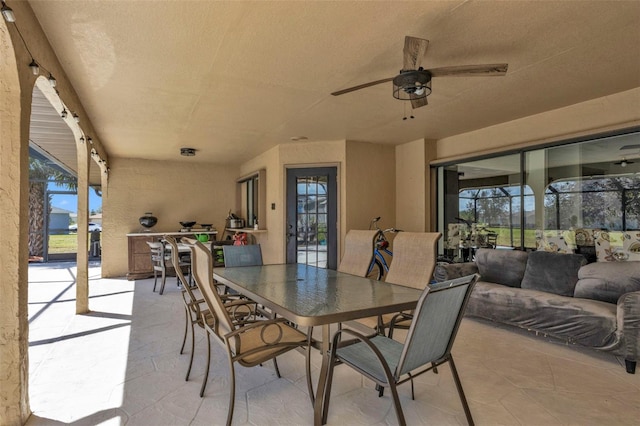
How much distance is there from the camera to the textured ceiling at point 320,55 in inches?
85.0

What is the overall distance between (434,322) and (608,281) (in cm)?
254

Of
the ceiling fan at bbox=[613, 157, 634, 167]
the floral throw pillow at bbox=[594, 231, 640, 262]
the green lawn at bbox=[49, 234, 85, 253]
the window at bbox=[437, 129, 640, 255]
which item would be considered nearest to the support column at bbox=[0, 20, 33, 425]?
the window at bbox=[437, 129, 640, 255]

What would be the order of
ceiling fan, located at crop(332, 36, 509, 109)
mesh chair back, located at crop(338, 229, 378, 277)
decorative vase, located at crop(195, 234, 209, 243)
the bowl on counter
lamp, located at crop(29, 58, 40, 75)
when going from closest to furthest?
lamp, located at crop(29, 58, 40, 75) < ceiling fan, located at crop(332, 36, 509, 109) < mesh chair back, located at crop(338, 229, 378, 277) < decorative vase, located at crop(195, 234, 209, 243) < the bowl on counter

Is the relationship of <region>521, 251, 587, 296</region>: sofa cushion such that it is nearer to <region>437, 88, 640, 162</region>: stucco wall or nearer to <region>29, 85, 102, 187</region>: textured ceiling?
<region>437, 88, 640, 162</region>: stucco wall

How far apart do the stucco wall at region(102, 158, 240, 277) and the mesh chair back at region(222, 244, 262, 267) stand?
443cm

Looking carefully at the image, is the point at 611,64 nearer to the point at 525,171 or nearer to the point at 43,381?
the point at 525,171

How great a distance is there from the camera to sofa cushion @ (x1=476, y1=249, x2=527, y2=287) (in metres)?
3.99

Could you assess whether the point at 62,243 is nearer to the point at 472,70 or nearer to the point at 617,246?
the point at 472,70

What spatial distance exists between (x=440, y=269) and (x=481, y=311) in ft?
2.24

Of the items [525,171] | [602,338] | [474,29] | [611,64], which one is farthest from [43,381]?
[525,171]

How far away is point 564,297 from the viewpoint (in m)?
3.28

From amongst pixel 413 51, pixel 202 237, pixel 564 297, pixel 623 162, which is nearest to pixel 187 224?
pixel 202 237

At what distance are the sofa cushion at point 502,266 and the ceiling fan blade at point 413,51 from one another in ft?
9.08

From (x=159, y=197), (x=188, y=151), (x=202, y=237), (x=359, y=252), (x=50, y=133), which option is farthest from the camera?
(x=159, y=197)
